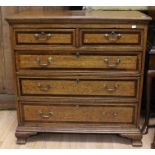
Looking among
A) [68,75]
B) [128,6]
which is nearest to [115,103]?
[68,75]

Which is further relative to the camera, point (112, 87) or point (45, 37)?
point (112, 87)

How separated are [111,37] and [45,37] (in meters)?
0.41

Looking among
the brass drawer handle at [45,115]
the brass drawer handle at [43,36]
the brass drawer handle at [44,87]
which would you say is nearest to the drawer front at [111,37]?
the brass drawer handle at [43,36]

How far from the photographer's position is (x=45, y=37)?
1679mm

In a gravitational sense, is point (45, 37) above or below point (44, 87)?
above

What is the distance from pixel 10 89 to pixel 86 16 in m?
1.14

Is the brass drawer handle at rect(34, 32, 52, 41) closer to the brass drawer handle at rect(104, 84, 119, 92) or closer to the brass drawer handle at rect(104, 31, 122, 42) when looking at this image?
the brass drawer handle at rect(104, 31, 122, 42)

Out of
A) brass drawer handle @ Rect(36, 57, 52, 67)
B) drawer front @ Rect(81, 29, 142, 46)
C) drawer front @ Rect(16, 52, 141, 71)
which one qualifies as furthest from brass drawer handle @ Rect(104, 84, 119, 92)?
brass drawer handle @ Rect(36, 57, 52, 67)

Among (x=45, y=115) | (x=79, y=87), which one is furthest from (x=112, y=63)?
(x=45, y=115)

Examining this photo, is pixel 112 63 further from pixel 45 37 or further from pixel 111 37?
pixel 45 37

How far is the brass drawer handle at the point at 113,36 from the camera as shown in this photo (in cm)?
166

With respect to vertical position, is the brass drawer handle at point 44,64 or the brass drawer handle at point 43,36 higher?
the brass drawer handle at point 43,36

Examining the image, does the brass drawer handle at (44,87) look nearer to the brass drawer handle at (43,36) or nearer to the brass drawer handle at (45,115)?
the brass drawer handle at (45,115)

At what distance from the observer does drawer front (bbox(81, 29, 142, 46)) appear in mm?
1655
